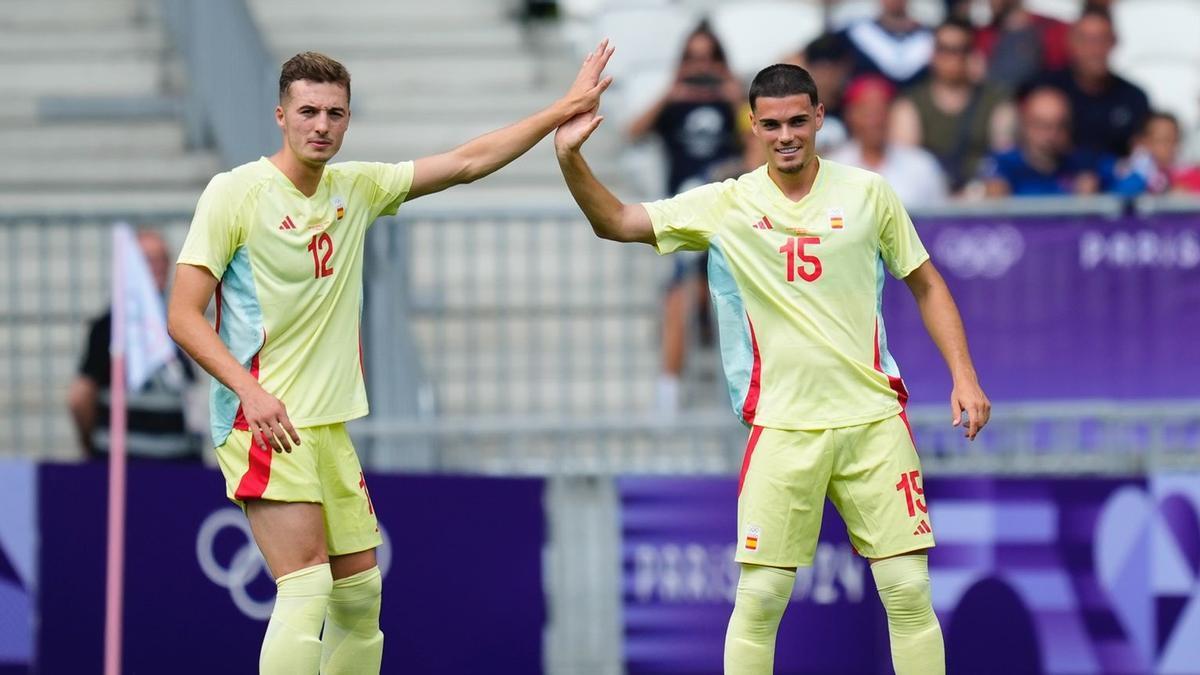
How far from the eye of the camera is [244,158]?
42.1 feet

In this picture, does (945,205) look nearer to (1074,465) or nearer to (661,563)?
(1074,465)

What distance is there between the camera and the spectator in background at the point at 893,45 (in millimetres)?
13594

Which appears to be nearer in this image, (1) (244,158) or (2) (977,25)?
(1) (244,158)

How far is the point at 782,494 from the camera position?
7.79 meters

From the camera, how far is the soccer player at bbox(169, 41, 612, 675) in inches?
295

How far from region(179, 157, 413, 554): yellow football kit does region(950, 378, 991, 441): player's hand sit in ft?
7.31

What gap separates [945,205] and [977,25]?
359 cm

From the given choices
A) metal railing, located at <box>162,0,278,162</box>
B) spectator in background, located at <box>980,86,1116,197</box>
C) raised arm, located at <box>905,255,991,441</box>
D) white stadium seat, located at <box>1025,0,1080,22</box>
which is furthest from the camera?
white stadium seat, located at <box>1025,0,1080,22</box>

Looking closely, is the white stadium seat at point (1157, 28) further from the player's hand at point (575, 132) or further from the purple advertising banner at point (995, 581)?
the player's hand at point (575, 132)

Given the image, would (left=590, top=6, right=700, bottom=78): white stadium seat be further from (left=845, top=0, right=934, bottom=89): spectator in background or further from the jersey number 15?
the jersey number 15

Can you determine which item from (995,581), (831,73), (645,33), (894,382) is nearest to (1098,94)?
(831,73)

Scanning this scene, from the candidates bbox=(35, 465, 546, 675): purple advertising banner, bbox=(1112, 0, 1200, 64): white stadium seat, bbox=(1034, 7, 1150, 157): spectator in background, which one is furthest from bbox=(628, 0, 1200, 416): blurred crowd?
bbox=(35, 465, 546, 675): purple advertising banner

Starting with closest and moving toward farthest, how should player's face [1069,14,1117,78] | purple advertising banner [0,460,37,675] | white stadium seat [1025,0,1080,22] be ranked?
purple advertising banner [0,460,37,675]
player's face [1069,14,1117,78]
white stadium seat [1025,0,1080,22]

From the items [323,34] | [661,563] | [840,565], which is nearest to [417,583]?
[661,563]
